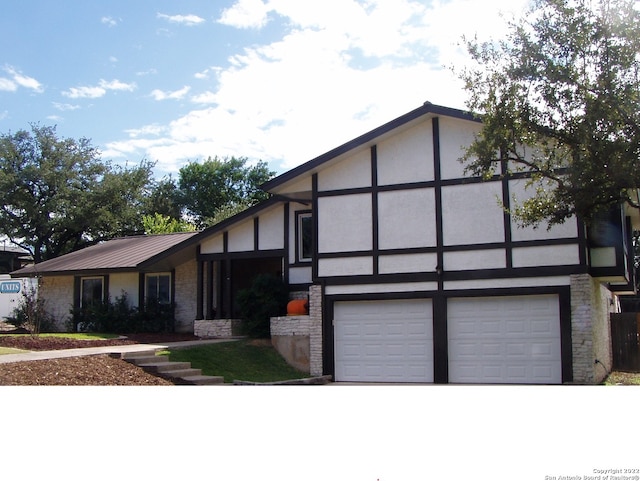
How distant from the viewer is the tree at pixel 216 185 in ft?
189

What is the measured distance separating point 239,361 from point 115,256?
11.2 m

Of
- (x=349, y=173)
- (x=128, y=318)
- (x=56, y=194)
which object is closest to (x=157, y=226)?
(x=56, y=194)

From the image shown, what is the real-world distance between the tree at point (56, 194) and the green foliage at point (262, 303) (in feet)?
76.7

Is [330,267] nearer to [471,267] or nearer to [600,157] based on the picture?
[471,267]

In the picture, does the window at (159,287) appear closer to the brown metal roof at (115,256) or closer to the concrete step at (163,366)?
the brown metal roof at (115,256)

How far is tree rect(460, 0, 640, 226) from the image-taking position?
38.6 feet

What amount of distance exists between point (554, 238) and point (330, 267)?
5923mm

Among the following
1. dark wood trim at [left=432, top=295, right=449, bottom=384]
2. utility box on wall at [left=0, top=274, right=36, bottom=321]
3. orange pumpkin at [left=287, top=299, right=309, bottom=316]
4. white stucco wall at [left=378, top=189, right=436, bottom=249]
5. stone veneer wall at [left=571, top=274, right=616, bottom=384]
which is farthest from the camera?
utility box on wall at [left=0, top=274, right=36, bottom=321]

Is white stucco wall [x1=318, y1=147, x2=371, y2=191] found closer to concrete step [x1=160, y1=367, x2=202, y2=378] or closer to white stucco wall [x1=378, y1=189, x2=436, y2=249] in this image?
white stucco wall [x1=378, y1=189, x2=436, y2=249]

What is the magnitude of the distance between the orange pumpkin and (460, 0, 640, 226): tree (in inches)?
310

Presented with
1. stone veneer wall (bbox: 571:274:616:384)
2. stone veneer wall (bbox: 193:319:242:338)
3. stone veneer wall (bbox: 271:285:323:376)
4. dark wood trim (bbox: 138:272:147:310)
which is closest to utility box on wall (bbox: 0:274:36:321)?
dark wood trim (bbox: 138:272:147:310)

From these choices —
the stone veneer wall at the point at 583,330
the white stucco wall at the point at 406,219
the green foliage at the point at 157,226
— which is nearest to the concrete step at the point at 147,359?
the white stucco wall at the point at 406,219

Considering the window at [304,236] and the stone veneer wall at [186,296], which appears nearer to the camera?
the window at [304,236]

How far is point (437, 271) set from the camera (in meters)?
17.0
